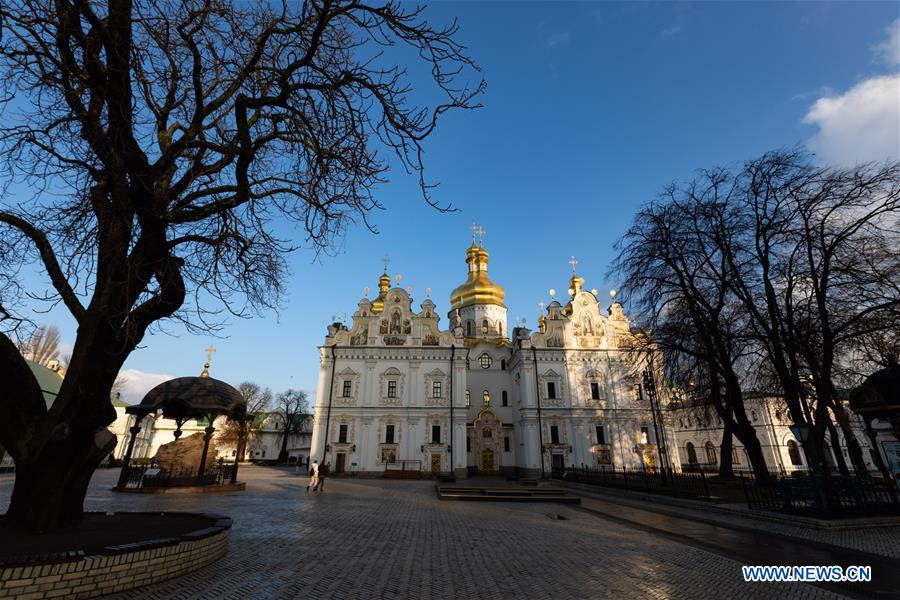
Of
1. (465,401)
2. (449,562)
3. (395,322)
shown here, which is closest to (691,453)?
(465,401)

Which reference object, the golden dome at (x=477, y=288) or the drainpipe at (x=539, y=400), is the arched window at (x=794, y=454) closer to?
the drainpipe at (x=539, y=400)

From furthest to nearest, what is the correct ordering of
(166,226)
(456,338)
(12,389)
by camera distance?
(456,338)
(166,226)
(12,389)

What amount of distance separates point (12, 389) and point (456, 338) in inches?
1227

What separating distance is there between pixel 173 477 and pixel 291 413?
143 feet

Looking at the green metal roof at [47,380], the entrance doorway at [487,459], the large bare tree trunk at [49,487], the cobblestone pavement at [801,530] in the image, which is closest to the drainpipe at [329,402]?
the entrance doorway at [487,459]

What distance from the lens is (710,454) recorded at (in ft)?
163

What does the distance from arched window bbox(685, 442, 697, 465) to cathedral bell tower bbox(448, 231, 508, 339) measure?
29734 millimetres

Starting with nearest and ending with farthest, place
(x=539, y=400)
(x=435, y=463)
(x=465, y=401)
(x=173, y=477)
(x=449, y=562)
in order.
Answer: (x=449, y=562) < (x=173, y=477) < (x=435, y=463) < (x=465, y=401) < (x=539, y=400)

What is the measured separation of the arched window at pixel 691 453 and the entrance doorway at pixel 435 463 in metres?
37.1

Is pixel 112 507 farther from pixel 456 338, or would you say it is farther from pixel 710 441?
pixel 710 441

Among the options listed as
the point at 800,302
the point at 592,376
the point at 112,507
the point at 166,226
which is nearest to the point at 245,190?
the point at 166,226

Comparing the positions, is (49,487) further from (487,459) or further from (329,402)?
(487,459)

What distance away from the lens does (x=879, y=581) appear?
6.19 meters

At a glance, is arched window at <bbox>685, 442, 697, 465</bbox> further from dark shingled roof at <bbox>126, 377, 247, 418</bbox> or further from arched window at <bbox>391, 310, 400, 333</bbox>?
dark shingled roof at <bbox>126, 377, 247, 418</bbox>
